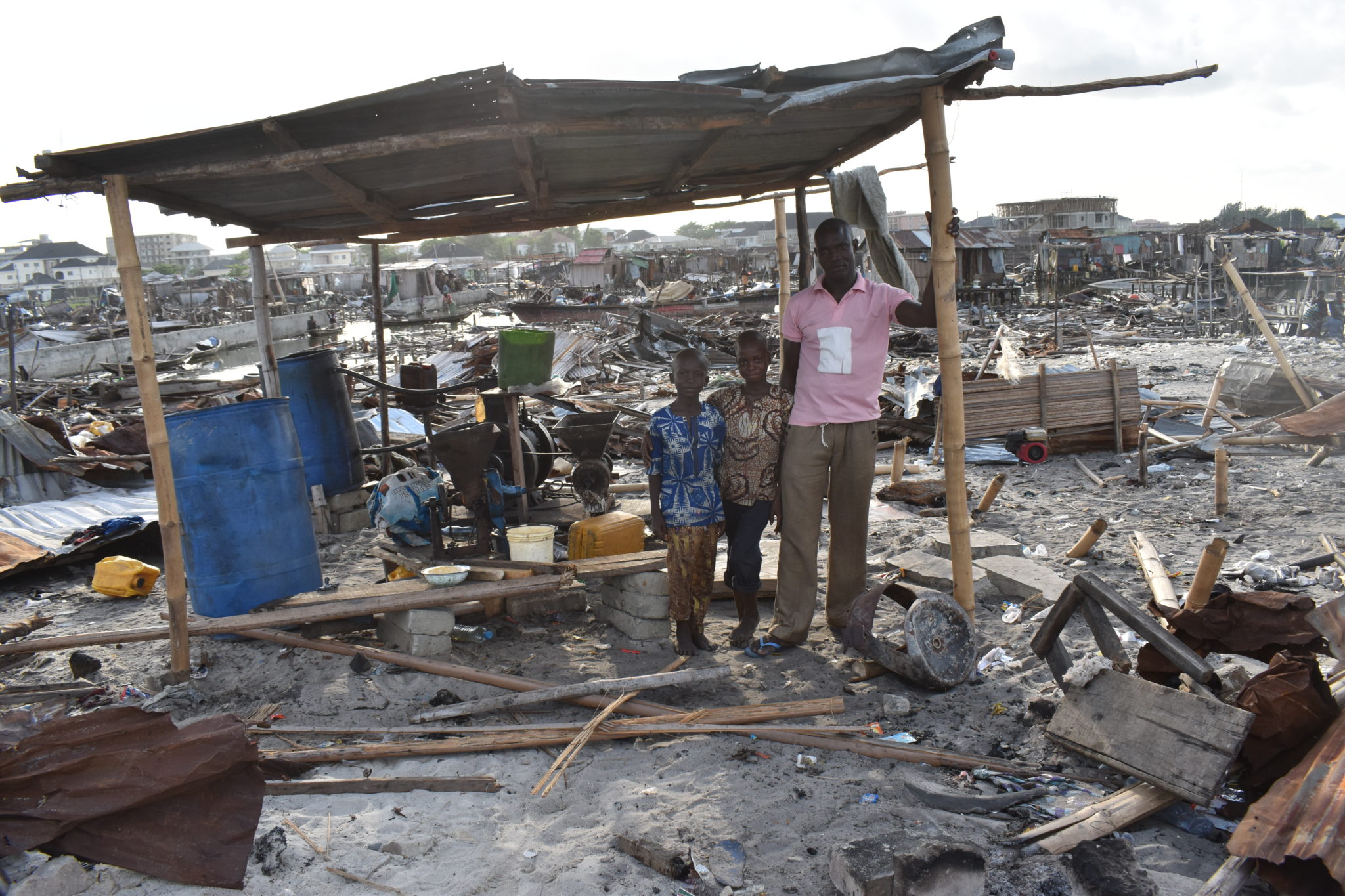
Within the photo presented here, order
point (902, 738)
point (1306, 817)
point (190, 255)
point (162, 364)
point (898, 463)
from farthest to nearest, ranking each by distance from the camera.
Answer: point (190, 255)
point (162, 364)
point (898, 463)
point (902, 738)
point (1306, 817)

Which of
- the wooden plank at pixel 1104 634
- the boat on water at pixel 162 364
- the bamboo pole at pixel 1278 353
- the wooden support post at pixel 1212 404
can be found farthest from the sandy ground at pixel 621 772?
the boat on water at pixel 162 364

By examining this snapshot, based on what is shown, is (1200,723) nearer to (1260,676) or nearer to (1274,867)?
(1260,676)

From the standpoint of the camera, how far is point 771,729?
3555 mm

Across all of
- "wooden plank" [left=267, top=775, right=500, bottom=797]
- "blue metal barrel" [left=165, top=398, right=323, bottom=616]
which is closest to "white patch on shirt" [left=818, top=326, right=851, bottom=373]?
"wooden plank" [left=267, top=775, right=500, bottom=797]

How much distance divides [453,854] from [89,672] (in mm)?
2932

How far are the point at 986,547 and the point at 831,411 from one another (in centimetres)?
234

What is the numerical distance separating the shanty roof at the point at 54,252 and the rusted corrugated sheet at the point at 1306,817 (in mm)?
112180

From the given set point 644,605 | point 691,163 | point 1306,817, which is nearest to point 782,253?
point 691,163

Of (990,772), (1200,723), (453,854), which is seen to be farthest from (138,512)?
(1200,723)

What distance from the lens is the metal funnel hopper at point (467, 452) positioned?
17.4 ft

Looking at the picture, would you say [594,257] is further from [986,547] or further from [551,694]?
[551,694]

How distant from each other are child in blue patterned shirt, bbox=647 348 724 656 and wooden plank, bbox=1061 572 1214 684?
172 centimetres

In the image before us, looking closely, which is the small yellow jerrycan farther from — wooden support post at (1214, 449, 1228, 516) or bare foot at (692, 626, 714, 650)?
wooden support post at (1214, 449, 1228, 516)

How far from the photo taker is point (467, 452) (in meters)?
5.33
